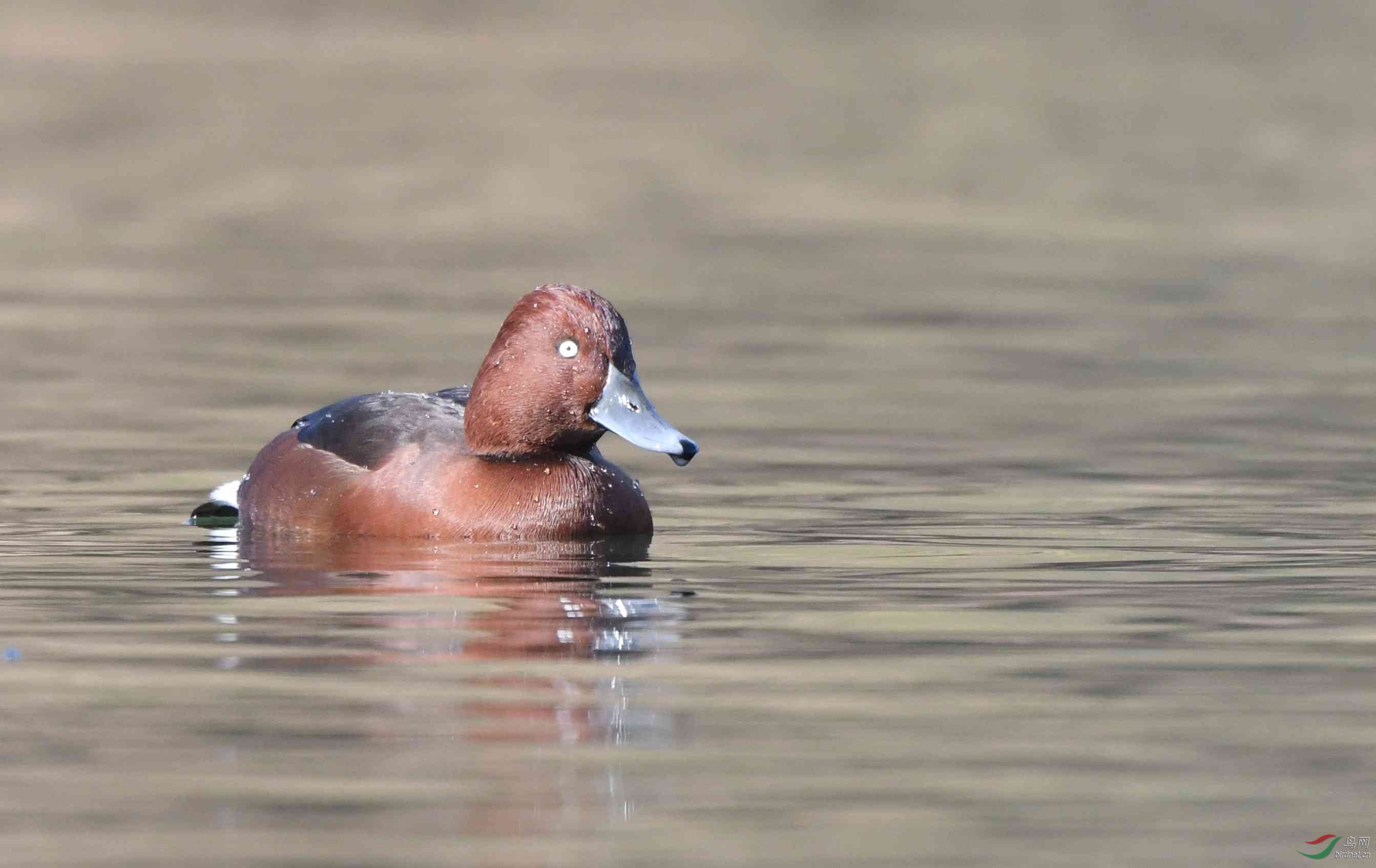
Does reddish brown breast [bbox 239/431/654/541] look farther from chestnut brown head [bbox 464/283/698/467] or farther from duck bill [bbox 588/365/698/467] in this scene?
duck bill [bbox 588/365/698/467]

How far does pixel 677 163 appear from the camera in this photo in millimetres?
29406

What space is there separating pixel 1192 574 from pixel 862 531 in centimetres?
146

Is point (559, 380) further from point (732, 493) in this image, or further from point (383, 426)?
point (732, 493)

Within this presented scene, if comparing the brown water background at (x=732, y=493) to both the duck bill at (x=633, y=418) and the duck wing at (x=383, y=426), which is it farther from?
the duck wing at (x=383, y=426)

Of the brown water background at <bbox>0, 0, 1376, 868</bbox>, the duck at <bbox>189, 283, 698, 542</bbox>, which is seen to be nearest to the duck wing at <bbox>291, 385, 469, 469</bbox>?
the duck at <bbox>189, 283, 698, 542</bbox>

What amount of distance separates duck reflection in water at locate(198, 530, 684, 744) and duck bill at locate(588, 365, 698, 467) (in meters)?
0.38

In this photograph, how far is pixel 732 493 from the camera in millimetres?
11000

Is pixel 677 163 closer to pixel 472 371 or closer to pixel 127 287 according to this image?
pixel 127 287

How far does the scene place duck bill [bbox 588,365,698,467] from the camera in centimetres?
916
